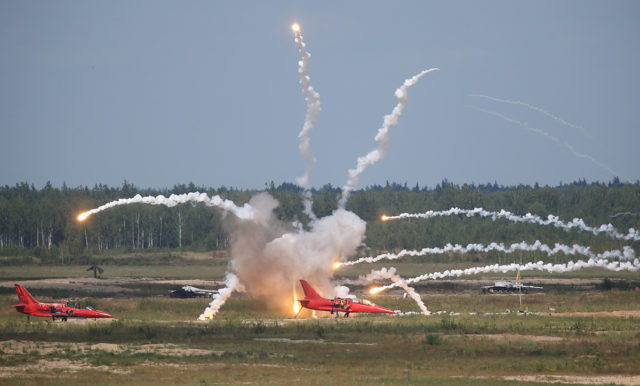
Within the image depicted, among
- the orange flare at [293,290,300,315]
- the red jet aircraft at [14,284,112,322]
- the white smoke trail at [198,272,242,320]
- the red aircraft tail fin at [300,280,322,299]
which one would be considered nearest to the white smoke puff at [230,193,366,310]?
the orange flare at [293,290,300,315]

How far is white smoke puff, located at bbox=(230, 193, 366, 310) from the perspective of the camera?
7625 cm

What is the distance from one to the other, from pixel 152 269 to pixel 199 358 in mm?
110846

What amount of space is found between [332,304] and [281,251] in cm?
656

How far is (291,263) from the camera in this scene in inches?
3000

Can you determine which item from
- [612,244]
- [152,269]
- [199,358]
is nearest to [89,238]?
[152,269]

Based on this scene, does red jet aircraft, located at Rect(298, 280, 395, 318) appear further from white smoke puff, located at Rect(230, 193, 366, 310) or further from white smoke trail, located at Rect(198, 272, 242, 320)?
white smoke trail, located at Rect(198, 272, 242, 320)

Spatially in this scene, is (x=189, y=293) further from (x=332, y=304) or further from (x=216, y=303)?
(x=332, y=304)

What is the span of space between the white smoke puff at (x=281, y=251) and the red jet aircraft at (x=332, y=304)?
4.14 m

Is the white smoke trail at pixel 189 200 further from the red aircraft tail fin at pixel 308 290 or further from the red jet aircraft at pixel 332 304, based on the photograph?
the red jet aircraft at pixel 332 304

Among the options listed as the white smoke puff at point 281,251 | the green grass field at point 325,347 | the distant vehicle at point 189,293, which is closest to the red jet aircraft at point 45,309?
the green grass field at point 325,347

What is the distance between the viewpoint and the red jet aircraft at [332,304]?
72.1 m

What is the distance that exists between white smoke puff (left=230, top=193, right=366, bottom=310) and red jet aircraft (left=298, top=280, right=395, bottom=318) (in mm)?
4145

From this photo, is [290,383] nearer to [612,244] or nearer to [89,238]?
[612,244]

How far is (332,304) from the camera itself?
72.4 meters
